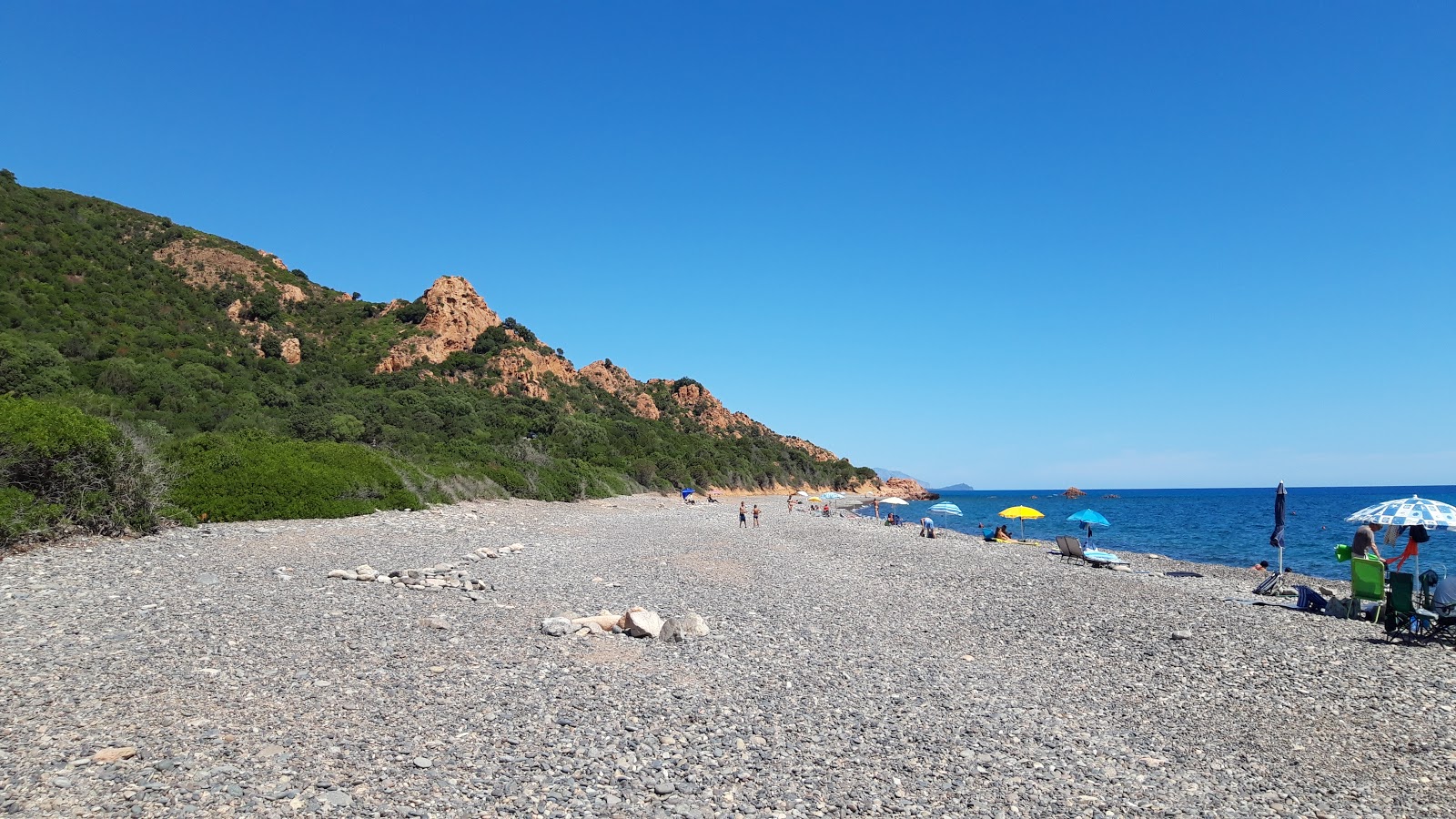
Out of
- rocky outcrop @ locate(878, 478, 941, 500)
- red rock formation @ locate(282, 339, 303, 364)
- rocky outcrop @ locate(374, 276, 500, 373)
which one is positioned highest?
rocky outcrop @ locate(374, 276, 500, 373)

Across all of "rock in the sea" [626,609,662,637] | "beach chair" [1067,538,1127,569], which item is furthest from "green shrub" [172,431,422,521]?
"beach chair" [1067,538,1127,569]

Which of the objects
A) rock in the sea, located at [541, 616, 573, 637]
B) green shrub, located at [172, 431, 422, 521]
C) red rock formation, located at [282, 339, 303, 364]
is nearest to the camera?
rock in the sea, located at [541, 616, 573, 637]

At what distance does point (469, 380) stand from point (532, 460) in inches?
799

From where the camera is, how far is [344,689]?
7.31m

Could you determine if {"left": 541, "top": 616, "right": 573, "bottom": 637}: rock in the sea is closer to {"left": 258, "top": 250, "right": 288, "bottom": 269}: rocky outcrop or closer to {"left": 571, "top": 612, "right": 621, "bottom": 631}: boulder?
{"left": 571, "top": 612, "right": 621, "bottom": 631}: boulder

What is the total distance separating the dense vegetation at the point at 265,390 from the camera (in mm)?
23078

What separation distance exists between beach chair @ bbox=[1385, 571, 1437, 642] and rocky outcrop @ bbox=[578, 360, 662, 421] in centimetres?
7571

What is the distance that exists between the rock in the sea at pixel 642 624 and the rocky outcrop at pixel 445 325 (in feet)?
169

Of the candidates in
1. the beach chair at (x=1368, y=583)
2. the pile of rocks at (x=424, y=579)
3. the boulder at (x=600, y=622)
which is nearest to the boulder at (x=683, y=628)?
the boulder at (x=600, y=622)

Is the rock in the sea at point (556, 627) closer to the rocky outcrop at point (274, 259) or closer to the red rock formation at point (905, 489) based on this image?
the rocky outcrop at point (274, 259)

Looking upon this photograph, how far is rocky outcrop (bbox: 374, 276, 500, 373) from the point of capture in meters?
57.7

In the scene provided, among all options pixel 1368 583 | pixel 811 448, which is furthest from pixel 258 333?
pixel 811 448

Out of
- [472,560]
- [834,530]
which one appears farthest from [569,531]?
[834,530]

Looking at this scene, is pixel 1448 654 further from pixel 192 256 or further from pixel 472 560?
pixel 192 256
